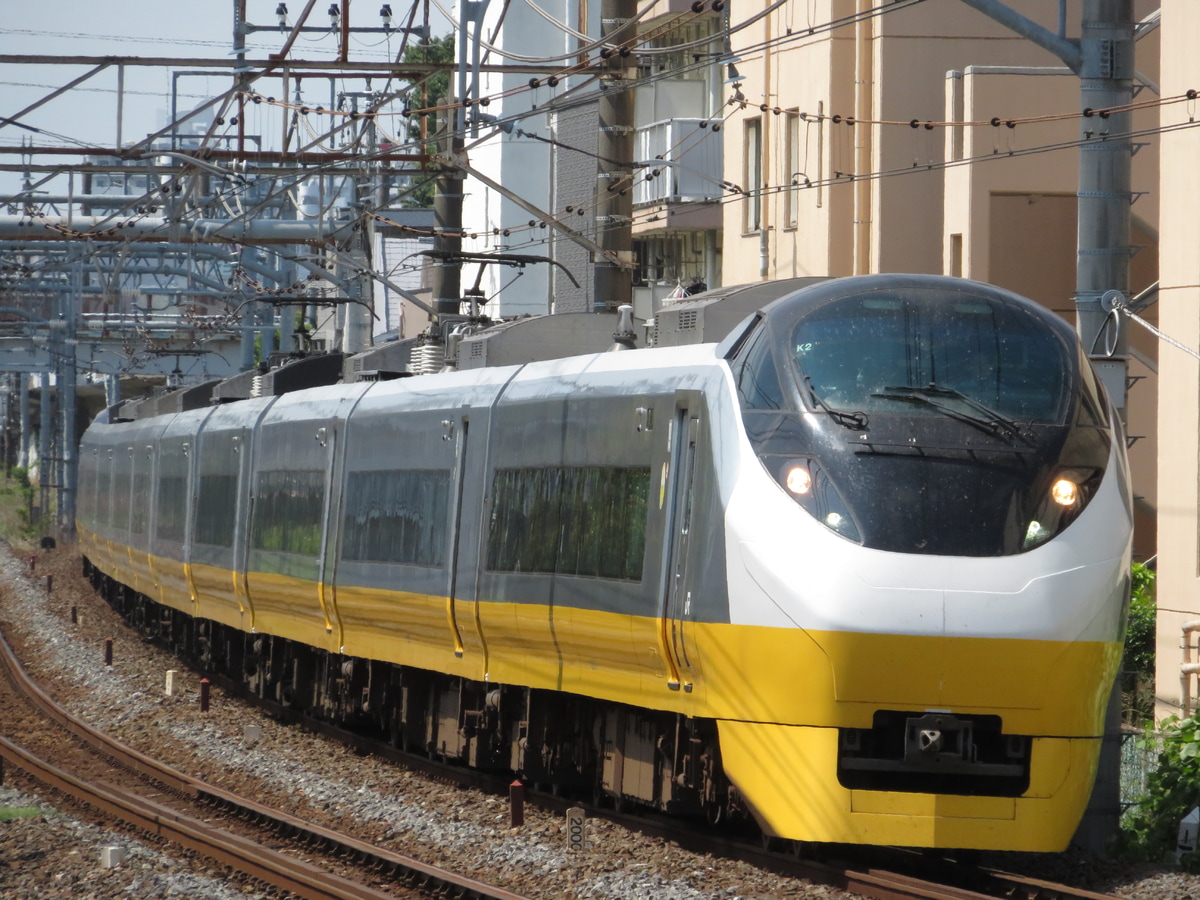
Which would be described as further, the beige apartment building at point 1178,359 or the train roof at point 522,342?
the beige apartment building at point 1178,359

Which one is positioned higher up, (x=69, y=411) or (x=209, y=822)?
(x=69, y=411)

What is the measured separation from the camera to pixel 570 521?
11188mm

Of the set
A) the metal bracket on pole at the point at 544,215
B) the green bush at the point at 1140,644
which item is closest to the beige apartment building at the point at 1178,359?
the green bush at the point at 1140,644

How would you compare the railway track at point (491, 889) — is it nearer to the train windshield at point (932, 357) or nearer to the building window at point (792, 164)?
the train windshield at point (932, 357)

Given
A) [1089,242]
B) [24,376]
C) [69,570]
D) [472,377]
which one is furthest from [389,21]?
[24,376]

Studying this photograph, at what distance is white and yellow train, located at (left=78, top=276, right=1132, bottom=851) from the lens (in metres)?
8.58

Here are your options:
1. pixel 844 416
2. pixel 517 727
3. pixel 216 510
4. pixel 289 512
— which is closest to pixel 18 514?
pixel 216 510

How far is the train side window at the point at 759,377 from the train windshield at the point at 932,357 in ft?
0.44

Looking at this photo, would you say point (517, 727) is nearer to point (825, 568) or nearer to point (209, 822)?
point (209, 822)

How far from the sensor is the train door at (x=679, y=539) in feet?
31.4

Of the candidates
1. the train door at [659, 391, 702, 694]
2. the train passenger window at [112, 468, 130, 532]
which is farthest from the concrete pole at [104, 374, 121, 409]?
the train door at [659, 391, 702, 694]

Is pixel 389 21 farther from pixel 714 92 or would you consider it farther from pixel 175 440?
pixel 714 92

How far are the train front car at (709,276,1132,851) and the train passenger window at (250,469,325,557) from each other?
300 inches

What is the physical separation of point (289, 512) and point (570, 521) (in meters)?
6.47
